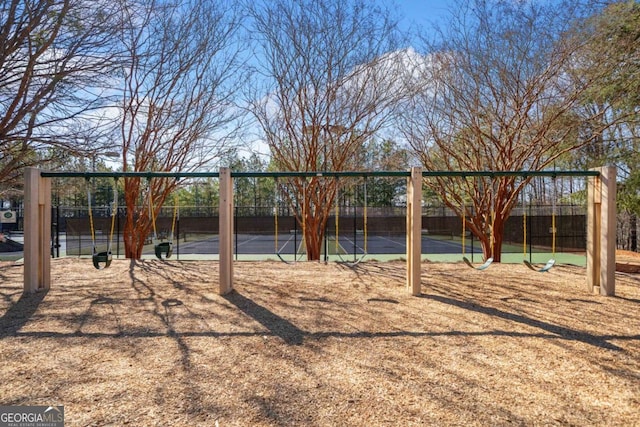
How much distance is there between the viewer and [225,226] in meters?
5.49

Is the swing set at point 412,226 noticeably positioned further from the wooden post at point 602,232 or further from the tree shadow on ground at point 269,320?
the tree shadow on ground at point 269,320

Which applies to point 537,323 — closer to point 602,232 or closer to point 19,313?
point 602,232

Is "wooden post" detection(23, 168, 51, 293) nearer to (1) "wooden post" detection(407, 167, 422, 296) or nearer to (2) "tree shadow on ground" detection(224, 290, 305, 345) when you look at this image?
(2) "tree shadow on ground" detection(224, 290, 305, 345)

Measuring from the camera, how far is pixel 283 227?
2722 cm

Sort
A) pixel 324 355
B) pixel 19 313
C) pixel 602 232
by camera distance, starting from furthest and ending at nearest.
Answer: pixel 602 232 < pixel 19 313 < pixel 324 355

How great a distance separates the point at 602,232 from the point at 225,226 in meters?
5.37

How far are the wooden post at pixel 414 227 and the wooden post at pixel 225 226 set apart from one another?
2.62 metres

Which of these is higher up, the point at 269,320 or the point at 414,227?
the point at 414,227

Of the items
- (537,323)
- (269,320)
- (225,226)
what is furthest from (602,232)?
(225,226)

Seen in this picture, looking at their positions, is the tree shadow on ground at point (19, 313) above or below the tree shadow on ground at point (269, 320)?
above

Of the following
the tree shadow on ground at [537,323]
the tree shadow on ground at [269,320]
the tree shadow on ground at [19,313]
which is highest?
the tree shadow on ground at [19,313]

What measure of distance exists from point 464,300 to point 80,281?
6.35 meters

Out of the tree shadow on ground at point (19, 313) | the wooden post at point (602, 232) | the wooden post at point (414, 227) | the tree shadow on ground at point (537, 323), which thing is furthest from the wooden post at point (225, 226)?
the wooden post at point (602, 232)

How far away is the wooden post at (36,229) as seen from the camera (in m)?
5.48
